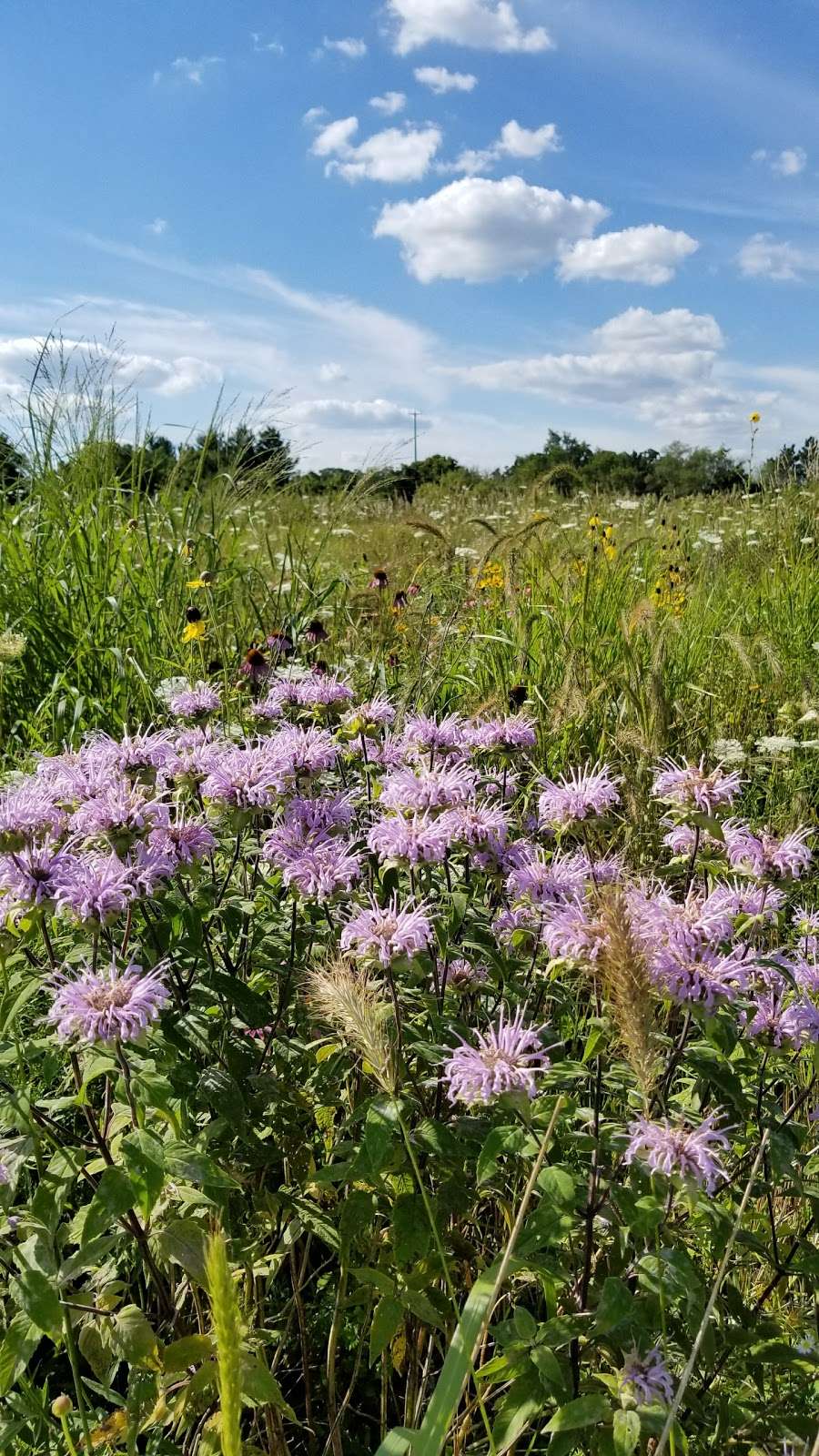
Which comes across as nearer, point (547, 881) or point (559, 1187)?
point (559, 1187)

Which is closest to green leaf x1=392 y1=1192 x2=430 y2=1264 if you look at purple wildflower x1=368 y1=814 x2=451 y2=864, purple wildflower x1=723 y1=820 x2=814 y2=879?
purple wildflower x1=368 y1=814 x2=451 y2=864

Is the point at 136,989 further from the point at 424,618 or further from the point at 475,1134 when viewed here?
the point at 424,618

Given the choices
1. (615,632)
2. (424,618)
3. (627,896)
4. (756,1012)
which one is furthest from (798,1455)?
(615,632)

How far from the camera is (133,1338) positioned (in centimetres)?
143

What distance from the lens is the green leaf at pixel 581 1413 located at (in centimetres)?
128

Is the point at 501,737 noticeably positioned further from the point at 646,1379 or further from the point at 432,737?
the point at 646,1379

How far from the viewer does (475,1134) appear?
1543 millimetres

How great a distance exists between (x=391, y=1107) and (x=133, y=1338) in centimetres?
51

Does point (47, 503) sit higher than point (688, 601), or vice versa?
point (47, 503)

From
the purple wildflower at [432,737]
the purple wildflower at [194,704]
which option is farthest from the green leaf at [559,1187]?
the purple wildflower at [194,704]

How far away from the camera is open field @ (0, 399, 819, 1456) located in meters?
1.37

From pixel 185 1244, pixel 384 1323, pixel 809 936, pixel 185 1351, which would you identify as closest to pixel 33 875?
pixel 185 1244

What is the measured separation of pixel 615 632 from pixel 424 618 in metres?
1.40

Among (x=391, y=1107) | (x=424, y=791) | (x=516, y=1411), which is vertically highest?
(x=424, y=791)
